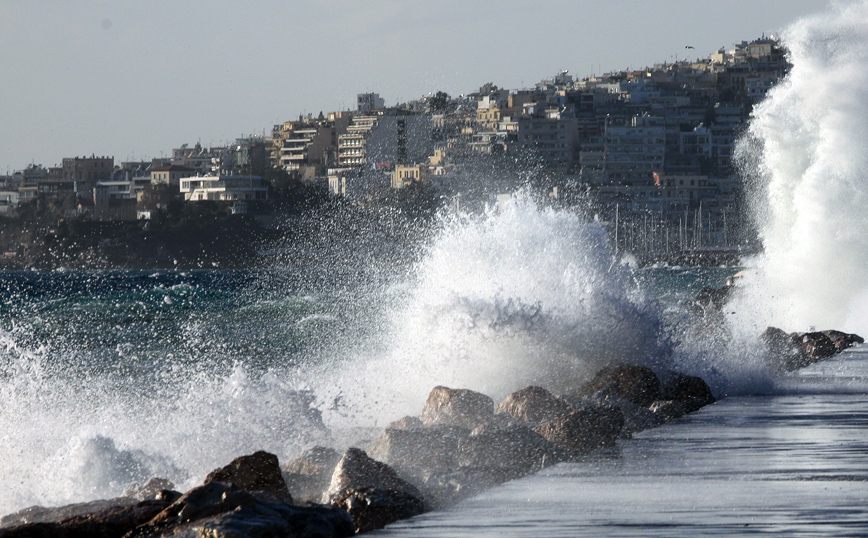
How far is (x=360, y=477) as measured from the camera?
7.10 meters

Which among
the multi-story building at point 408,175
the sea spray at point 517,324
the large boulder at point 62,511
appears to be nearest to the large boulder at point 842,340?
the sea spray at point 517,324

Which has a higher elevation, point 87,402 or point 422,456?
point 422,456

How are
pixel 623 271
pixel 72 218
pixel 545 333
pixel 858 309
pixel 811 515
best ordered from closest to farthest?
pixel 811 515, pixel 545 333, pixel 623 271, pixel 858 309, pixel 72 218

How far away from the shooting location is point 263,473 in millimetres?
7082

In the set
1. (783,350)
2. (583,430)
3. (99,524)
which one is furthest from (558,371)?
(99,524)

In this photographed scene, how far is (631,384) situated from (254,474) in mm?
5115

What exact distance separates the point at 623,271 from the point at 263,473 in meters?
8.86

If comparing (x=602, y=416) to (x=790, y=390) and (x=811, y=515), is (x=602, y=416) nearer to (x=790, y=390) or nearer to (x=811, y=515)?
(x=811, y=515)

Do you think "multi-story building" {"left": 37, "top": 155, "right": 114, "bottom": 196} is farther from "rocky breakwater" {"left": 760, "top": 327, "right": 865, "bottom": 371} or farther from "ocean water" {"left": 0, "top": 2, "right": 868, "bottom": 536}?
"rocky breakwater" {"left": 760, "top": 327, "right": 865, "bottom": 371}

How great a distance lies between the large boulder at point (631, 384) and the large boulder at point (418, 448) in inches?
115

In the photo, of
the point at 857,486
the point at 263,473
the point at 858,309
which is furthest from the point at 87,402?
the point at 858,309

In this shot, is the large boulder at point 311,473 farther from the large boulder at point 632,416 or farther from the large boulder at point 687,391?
the large boulder at point 687,391

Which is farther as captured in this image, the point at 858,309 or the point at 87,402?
the point at 858,309

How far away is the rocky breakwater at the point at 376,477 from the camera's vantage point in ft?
19.1
